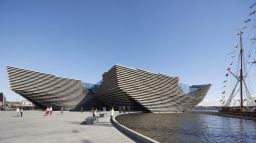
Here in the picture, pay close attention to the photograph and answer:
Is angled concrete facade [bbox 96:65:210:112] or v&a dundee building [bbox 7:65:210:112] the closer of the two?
angled concrete facade [bbox 96:65:210:112]

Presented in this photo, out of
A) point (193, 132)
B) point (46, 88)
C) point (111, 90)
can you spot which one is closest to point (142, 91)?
point (111, 90)

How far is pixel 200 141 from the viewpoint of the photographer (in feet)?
62.4

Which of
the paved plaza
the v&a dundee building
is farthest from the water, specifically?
the v&a dundee building

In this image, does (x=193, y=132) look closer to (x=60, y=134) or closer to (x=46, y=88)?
(x=60, y=134)

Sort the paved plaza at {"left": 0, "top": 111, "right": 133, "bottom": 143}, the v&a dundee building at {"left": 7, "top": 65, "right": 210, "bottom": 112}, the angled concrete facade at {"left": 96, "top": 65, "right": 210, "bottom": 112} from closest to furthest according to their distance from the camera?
1. the paved plaza at {"left": 0, "top": 111, "right": 133, "bottom": 143}
2. the angled concrete facade at {"left": 96, "top": 65, "right": 210, "bottom": 112}
3. the v&a dundee building at {"left": 7, "top": 65, "right": 210, "bottom": 112}

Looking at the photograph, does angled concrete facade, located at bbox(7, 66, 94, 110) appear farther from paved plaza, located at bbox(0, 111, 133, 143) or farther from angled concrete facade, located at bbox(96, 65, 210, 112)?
paved plaza, located at bbox(0, 111, 133, 143)

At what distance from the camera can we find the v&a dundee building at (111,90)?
80250 millimetres

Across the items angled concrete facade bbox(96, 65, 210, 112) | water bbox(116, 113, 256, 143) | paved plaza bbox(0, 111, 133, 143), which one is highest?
angled concrete facade bbox(96, 65, 210, 112)

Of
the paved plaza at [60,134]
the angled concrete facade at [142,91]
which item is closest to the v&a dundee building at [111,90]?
the angled concrete facade at [142,91]

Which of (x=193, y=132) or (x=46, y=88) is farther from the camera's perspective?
(x=46, y=88)

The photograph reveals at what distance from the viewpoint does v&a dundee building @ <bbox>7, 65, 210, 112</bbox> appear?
80250 mm

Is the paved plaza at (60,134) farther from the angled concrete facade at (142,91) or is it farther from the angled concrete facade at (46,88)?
the angled concrete facade at (46,88)

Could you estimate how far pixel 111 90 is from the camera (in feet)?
282

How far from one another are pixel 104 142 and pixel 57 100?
8069cm
